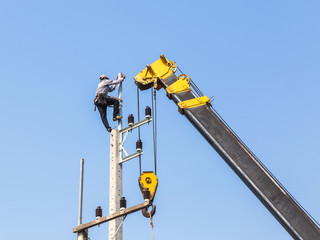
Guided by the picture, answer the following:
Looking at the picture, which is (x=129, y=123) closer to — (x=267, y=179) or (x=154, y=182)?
(x=154, y=182)

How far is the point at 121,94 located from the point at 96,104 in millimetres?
700

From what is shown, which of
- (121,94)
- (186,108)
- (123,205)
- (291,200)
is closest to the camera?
(291,200)

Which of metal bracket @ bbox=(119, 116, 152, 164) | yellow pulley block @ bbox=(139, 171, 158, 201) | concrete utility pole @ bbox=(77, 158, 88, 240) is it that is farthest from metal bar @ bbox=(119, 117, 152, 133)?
yellow pulley block @ bbox=(139, 171, 158, 201)

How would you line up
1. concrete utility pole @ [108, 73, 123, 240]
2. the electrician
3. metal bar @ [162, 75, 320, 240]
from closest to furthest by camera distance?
metal bar @ [162, 75, 320, 240] < concrete utility pole @ [108, 73, 123, 240] < the electrician

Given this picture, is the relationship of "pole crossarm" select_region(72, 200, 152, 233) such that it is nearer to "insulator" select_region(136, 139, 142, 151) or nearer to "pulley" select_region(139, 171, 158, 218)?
"pulley" select_region(139, 171, 158, 218)

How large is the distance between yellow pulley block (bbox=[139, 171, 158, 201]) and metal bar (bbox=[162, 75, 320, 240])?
149cm

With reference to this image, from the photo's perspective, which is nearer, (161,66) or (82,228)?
(82,228)

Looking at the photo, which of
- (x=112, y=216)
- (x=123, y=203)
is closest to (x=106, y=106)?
(x=123, y=203)

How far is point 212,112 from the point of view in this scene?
1467 centimetres

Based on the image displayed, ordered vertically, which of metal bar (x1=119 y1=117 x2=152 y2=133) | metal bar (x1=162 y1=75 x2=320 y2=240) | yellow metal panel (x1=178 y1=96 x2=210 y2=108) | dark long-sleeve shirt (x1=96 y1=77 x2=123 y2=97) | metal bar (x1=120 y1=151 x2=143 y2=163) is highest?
dark long-sleeve shirt (x1=96 y1=77 x2=123 y2=97)

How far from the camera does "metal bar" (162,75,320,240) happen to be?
12859 mm

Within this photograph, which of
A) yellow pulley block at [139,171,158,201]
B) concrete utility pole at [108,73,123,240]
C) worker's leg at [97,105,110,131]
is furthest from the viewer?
worker's leg at [97,105,110,131]

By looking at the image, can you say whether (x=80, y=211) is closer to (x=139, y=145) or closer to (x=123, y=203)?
(x=123, y=203)

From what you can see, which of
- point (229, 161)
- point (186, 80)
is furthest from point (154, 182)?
point (186, 80)
